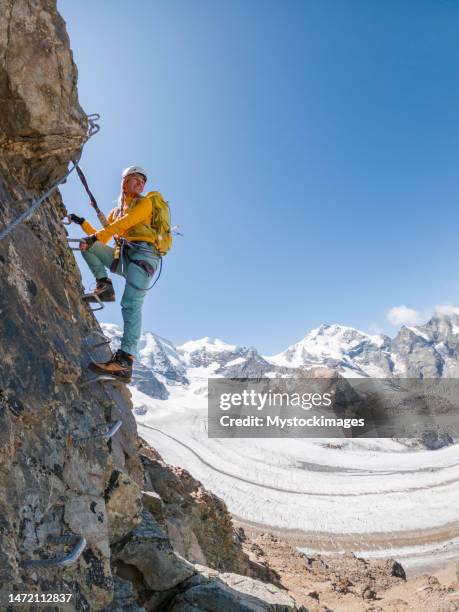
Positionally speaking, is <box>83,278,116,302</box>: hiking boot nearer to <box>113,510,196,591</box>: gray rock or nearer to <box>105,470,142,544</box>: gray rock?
<box>105,470,142,544</box>: gray rock

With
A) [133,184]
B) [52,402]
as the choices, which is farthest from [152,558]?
[133,184]

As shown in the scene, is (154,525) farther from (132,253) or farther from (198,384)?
(198,384)

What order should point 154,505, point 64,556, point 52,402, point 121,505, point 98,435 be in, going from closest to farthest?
point 64,556 → point 52,402 → point 98,435 → point 121,505 → point 154,505

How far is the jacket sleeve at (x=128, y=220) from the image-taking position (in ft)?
15.3

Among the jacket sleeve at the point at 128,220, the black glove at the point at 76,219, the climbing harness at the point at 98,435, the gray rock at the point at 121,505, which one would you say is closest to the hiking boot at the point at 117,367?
the climbing harness at the point at 98,435

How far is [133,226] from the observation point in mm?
5051

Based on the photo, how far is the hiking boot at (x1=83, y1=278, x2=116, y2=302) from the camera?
5.73 metres

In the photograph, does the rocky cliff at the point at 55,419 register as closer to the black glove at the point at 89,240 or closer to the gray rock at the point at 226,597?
the gray rock at the point at 226,597

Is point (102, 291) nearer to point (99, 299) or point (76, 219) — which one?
point (99, 299)

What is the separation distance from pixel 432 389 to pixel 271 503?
8542cm

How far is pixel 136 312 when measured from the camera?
16.6ft

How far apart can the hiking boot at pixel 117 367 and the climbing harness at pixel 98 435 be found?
58 cm

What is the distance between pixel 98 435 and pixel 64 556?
53.8 inches

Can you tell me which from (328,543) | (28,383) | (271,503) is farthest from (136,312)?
(271,503)
